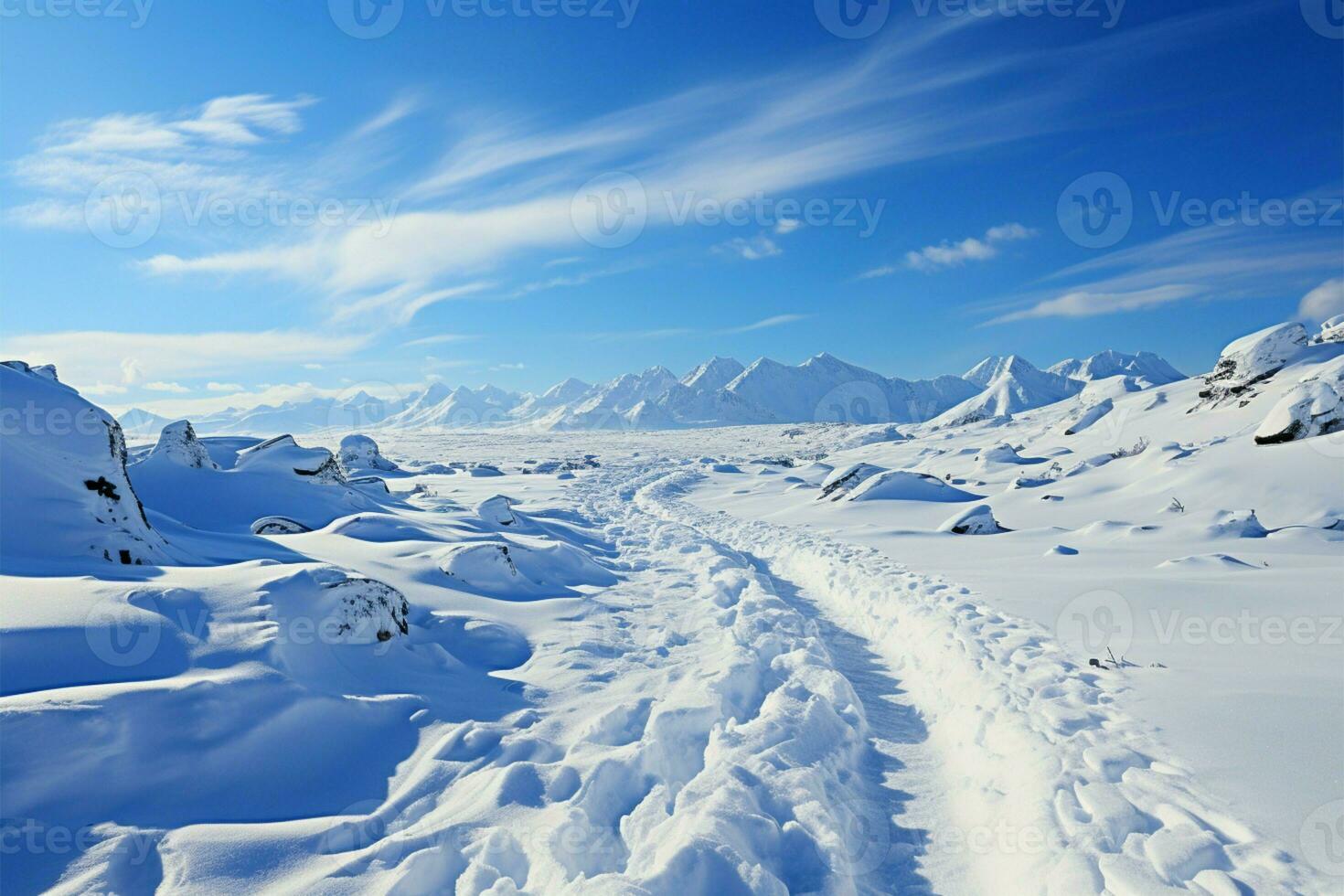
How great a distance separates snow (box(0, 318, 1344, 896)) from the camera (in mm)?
3340

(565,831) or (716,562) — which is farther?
(716,562)

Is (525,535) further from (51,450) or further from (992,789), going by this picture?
(992,789)

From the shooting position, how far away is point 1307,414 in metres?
14.5

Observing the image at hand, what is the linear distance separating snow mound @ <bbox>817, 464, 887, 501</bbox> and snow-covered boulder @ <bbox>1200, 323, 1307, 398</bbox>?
1372 cm

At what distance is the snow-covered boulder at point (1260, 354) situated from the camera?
22125 mm

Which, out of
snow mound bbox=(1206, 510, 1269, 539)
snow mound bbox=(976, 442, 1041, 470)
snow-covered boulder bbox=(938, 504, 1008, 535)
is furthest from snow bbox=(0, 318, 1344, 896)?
snow mound bbox=(976, 442, 1041, 470)

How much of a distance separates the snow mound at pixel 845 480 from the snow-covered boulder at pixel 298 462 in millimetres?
14348

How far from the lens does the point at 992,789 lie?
4.27 meters

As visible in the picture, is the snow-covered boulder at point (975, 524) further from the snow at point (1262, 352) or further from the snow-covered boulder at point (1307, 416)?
the snow at point (1262, 352)

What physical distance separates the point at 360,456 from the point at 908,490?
27.6m

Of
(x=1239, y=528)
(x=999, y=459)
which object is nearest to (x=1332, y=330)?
(x=999, y=459)

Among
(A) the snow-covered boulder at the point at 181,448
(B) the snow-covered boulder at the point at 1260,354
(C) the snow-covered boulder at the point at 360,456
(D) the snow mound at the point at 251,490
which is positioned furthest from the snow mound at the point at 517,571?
(B) the snow-covered boulder at the point at 1260,354

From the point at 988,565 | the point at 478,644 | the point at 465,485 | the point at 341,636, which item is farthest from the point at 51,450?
the point at 465,485

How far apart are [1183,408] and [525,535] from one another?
2748 cm
